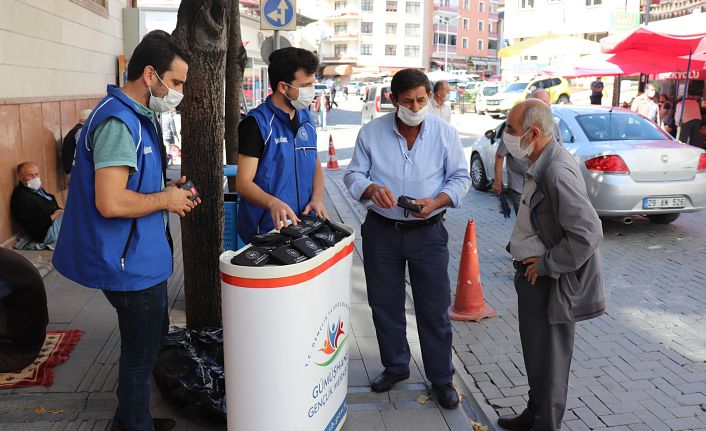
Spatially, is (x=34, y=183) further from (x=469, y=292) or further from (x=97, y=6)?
(x=469, y=292)

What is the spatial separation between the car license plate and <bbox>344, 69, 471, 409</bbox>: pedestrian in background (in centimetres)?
522

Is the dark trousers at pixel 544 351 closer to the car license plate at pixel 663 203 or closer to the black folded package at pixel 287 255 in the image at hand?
the black folded package at pixel 287 255

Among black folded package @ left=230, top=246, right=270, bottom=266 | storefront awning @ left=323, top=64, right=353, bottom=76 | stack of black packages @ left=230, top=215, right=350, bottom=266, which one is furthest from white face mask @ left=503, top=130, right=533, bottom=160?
storefront awning @ left=323, top=64, right=353, bottom=76

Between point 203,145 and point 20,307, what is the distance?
4.91 feet

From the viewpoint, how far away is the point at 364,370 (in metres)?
4.28

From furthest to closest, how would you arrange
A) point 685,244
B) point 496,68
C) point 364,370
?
point 496,68 < point 685,244 < point 364,370

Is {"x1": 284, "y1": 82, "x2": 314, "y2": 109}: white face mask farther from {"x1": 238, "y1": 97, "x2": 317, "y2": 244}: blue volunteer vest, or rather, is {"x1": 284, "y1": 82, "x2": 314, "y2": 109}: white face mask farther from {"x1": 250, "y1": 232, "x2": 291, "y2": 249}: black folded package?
{"x1": 250, "y1": 232, "x2": 291, "y2": 249}: black folded package

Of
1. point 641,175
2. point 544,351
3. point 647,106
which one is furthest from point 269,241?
point 647,106

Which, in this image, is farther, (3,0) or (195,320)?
(3,0)

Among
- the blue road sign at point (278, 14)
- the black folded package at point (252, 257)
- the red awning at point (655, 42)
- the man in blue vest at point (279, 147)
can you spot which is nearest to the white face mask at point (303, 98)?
the man in blue vest at point (279, 147)

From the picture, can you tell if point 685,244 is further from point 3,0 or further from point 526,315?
point 3,0

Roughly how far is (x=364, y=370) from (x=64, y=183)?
6.39 m

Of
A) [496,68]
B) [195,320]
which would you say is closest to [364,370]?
[195,320]

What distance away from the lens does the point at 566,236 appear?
3.05 m
